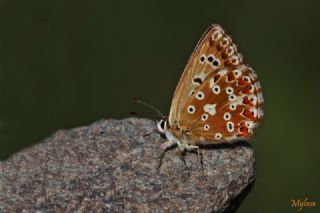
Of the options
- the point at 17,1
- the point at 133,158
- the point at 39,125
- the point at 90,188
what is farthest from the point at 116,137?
the point at 17,1

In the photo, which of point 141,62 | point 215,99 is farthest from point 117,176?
point 141,62

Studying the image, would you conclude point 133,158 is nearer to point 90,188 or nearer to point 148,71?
point 90,188

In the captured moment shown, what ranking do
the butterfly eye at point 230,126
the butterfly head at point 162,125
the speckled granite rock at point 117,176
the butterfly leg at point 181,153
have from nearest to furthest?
the speckled granite rock at point 117,176 < the butterfly leg at point 181,153 < the butterfly eye at point 230,126 < the butterfly head at point 162,125

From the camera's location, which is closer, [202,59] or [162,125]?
[202,59]

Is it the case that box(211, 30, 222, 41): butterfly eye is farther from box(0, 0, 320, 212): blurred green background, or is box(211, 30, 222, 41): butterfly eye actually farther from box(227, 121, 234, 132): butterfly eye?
box(0, 0, 320, 212): blurred green background

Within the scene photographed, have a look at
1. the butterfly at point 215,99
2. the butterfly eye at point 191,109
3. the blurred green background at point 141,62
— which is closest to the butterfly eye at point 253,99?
the butterfly at point 215,99

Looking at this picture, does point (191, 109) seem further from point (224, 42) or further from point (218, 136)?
point (224, 42)

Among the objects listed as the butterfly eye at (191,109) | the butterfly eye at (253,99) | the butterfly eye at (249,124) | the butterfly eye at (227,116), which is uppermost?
the butterfly eye at (253,99)

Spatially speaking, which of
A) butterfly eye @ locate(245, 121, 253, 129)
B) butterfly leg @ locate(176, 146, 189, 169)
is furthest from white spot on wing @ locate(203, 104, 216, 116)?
butterfly leg @ locate(176, 146, 189, 169)

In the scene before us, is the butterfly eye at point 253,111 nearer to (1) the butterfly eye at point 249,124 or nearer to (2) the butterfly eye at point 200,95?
(1) the butterfly eye at point 249,124
